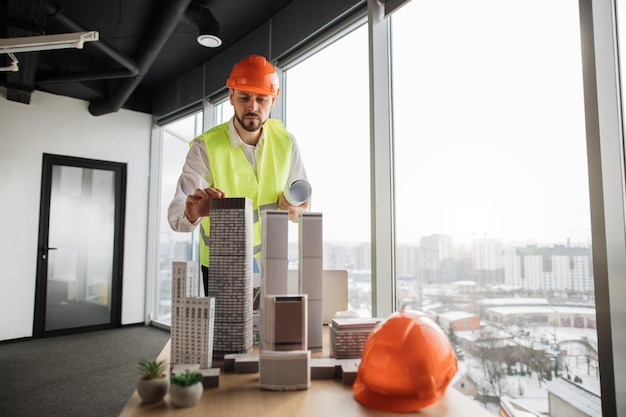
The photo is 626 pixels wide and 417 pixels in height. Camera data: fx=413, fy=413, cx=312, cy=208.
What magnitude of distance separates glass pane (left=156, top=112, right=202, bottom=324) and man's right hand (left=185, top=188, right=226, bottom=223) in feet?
14.8

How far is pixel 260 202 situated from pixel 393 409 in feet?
3.74

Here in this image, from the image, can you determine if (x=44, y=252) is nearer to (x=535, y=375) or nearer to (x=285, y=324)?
(x=285, y=324)

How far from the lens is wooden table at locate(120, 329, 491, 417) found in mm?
868

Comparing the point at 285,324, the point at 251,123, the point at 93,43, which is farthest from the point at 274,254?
the point at 93,43

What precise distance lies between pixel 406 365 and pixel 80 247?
19.4 ft

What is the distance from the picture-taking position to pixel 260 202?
72.9 inches

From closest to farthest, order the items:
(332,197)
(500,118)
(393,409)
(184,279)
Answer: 1. (393,409)
2. (184,279)
3. (500,118)
4. (332,197)

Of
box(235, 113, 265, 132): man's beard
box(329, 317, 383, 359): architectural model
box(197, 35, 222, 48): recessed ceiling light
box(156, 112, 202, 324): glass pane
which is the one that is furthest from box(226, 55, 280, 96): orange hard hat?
box(156, 112, 202, 324): glass pane

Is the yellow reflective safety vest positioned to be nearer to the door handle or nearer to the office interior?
the office interior

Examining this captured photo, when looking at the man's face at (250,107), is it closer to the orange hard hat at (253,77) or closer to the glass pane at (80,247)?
the orange hard hat at (253,77)

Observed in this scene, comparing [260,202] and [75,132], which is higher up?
[75,132]

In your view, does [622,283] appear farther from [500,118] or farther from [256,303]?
[256,303]

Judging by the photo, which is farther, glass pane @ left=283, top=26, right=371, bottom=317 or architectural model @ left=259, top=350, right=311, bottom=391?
glass pane @ left=283, top=26, right=371, bottom=317

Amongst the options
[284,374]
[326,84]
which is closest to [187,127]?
[326,84]
